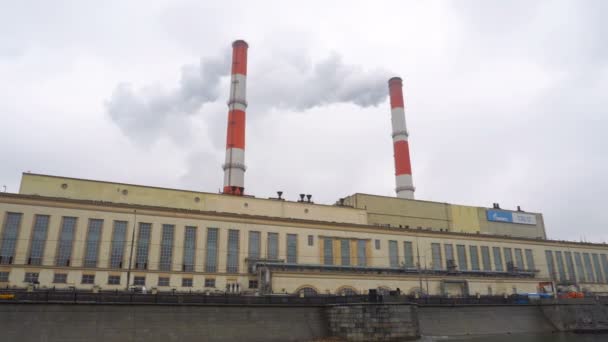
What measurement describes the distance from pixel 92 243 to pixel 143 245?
5.91 metres

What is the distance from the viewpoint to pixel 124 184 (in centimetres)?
6425

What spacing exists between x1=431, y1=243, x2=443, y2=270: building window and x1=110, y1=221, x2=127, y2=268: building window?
4687cm

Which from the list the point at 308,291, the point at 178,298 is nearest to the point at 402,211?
the point at 308,291

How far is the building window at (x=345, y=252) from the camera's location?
69.2m

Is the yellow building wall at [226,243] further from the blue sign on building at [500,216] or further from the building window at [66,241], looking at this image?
the blue sign on building at [500,216]

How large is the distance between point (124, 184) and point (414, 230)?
149ft

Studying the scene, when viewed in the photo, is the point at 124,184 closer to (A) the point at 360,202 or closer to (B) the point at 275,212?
(B) the point at 275,212

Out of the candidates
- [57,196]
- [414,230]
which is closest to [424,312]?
[414,230]

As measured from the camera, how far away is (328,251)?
69000mm

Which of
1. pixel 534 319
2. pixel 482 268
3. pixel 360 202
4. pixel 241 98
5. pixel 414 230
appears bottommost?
pixel 534 319

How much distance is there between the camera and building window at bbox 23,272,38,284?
171 ft

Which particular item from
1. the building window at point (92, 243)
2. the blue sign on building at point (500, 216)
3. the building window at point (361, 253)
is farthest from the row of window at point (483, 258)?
the building window at point (92, 243)

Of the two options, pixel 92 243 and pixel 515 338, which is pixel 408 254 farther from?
pixel 92 243

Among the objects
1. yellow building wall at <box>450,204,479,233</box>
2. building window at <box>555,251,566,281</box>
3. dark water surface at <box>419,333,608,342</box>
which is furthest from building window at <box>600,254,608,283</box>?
dark water surface at <box>419,333,608,342</box>
